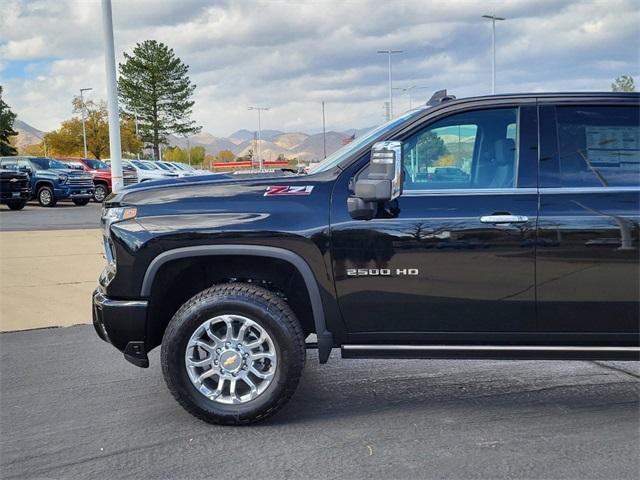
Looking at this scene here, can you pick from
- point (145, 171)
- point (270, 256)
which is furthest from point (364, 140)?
point (145, 171)

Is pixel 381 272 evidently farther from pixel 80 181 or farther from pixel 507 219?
pixel 80 181

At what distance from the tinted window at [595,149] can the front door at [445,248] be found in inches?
6.6

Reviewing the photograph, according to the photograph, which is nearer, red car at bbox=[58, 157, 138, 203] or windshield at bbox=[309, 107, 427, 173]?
windshield at bbox=[309, 107, 427, 173]

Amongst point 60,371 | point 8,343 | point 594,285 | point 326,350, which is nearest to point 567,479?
point 594,285

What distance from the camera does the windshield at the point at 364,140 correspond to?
4084mm

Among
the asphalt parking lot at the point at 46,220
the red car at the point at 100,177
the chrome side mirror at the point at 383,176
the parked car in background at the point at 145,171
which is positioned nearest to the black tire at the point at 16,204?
the asphalt parking lot at the point at 46,220

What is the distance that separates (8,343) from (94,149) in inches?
2372

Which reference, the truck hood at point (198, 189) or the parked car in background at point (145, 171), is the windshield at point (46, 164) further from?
the truck hood at point (198, 189)

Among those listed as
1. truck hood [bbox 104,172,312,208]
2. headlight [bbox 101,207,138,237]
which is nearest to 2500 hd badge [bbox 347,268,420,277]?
truck hood [bbox 104,172,312,208]

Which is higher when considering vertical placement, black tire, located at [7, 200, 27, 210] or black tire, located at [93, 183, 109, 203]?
black tire, located at [93, 183, 109, 203]

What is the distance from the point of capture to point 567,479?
326 centimetres

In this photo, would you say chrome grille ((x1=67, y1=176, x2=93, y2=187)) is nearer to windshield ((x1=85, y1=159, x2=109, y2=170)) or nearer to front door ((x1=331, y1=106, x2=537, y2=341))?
windshield ((x1=85, y1=159, x2=109, y2=170))

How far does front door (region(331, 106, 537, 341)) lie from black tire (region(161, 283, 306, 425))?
0.40m

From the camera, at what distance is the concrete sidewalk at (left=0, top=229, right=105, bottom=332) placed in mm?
6797
